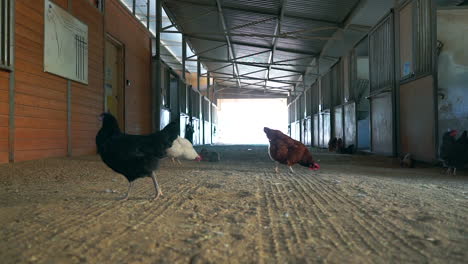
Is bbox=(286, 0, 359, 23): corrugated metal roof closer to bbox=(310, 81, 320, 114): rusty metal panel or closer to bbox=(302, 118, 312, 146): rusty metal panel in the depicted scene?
bbox=(310, 81, 320, 114): rusty metal panel

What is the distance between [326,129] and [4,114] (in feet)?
40.4

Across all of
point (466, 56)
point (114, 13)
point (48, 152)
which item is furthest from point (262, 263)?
point (114, 13)

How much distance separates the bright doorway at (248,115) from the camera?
120ft

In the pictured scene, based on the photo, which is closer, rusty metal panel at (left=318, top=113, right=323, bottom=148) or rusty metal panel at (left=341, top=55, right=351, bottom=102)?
rusty metal panel at (left=341, top=55, right=351, bottom=102)

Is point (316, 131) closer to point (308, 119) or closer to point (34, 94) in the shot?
point (308, 119)

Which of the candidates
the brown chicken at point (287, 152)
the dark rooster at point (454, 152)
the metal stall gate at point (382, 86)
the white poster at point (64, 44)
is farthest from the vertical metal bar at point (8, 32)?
the metal stall gate at point (382, 86)

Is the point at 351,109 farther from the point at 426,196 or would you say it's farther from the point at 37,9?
the point at 37,9

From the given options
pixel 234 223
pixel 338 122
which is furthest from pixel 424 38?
pixel 338 122

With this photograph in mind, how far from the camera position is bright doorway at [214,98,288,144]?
3666 centimetres

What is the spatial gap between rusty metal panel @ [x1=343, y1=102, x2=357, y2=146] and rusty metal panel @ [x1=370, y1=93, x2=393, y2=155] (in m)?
1.37

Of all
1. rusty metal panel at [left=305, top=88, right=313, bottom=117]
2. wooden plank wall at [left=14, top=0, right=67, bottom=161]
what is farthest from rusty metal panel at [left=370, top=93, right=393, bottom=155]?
rusty metal panel at [left=305, top=88, right=313, bottom=117]

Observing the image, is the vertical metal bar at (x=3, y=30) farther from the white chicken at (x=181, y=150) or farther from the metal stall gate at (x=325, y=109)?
the metal stall gate at (x=325, y=109)

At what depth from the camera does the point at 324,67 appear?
18891 mm

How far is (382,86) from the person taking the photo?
854cm
